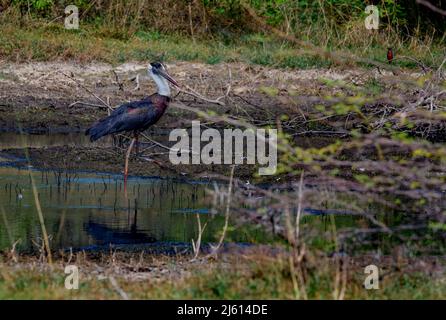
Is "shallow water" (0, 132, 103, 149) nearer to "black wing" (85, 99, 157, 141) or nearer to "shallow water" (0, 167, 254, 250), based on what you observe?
"shallow water" (0, 167, 254, 250)

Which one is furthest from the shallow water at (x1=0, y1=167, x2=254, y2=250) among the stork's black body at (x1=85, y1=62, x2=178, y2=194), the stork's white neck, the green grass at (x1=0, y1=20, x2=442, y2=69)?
the green grass at (x1=0, y1=20, x2=442, y2=69)

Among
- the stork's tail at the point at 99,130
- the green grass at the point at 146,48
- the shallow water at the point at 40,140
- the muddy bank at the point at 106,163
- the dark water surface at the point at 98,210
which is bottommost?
the dark water surface at the point at 98,210

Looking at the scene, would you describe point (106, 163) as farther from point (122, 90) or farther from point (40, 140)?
point (122, 90)

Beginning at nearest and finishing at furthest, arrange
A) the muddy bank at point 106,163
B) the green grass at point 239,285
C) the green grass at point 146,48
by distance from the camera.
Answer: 1. the green grass at point 239,285
2. the muddy bank at point 106,163
3. the green grass at point 146,48

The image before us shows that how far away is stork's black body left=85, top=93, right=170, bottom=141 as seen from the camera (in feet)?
38.1

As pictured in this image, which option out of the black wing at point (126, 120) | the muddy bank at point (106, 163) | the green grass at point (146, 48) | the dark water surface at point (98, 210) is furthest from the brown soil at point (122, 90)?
the dark water surface at point (98, 210)

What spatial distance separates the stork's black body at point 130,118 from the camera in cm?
1160

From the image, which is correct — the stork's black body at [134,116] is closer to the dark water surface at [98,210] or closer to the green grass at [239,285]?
the dark water surface at [98,210]

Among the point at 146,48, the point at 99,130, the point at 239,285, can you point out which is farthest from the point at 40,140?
the point at 239,285

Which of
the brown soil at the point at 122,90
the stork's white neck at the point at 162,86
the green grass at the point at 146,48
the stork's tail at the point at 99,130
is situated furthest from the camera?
the green grass at the point at 146,48

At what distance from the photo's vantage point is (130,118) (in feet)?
38.4

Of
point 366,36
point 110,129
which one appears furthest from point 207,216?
point 366,36

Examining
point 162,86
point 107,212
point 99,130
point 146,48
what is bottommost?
point 107,212
